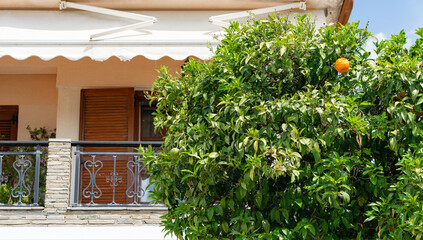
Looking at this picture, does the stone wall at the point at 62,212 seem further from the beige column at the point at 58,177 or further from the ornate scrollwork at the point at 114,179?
the ornate scrollwork at the point at 114,179

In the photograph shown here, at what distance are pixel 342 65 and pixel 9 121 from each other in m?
10.2

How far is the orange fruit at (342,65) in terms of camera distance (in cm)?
479

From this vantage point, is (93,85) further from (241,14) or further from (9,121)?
(241,14)

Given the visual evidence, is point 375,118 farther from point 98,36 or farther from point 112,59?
point 112,59

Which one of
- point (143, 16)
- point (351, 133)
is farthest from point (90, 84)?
point (351, 133)

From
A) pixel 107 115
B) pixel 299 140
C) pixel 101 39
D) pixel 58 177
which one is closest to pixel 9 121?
pixel 107 115

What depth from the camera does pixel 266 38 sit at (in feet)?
17.1

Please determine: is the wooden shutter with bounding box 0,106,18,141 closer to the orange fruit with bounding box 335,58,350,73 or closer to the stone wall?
the stone wall

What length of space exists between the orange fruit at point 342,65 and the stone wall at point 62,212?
15.4ft

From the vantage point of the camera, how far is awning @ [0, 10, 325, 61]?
8773mm

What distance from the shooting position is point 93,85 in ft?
37.4

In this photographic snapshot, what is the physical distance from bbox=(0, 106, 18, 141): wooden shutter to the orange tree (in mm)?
8585

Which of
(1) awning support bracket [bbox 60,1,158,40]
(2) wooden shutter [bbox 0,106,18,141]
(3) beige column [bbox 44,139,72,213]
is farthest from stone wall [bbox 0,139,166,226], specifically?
(2) wooden shutter [bbox 0,106,18,141]

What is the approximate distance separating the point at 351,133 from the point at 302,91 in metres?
0.59
